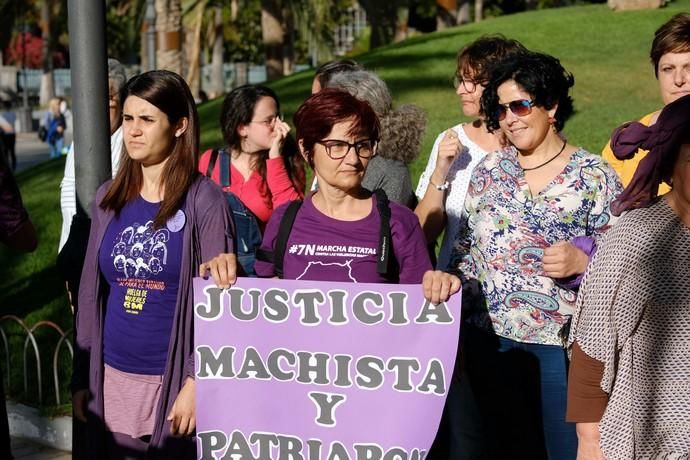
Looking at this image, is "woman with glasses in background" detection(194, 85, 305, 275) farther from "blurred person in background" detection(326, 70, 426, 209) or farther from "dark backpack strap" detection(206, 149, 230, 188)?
"blurred person in background" detection(326, 70, 426, 209)

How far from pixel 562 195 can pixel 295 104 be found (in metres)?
11.8

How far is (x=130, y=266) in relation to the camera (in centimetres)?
410

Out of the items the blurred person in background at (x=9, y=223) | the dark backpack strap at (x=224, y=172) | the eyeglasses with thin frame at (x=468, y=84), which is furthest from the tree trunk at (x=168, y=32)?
the blurred person in background at (x=9, y=223)

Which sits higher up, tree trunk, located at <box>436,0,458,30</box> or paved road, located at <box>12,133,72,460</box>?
tree trunk, located at <box>436,0,458,30</box>

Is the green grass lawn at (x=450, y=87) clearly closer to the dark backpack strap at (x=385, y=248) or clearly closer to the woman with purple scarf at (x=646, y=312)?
the dark backpack strap at (x=385, y=248)

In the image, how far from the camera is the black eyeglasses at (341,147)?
3.92m

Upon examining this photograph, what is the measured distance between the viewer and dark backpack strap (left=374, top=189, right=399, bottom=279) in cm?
387

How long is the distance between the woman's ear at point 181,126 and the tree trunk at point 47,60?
42.0 m

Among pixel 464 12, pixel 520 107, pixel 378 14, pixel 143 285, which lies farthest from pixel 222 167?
pixel 378 14

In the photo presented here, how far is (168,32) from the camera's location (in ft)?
74.5

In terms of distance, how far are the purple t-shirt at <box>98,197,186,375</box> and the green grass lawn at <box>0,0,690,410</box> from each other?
12.1 ft

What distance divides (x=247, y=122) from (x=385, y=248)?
7.17 ft

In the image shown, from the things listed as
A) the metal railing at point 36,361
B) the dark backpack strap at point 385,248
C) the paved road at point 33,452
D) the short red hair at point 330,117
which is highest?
the short red hair at point 330,117

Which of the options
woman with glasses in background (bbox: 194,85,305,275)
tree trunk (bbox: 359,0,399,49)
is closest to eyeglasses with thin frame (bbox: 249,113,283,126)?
woman with glasses in background (bbox: 194,85,305,275)
